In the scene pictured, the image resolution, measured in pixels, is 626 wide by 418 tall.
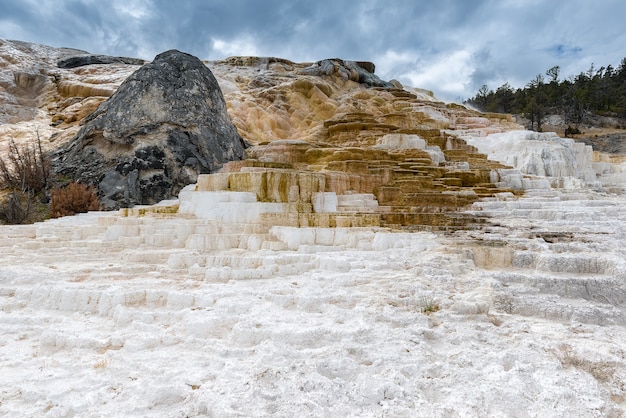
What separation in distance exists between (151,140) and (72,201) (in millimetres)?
2724

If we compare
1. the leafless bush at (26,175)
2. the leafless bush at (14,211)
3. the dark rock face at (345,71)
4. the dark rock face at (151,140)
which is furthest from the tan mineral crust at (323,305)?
the dark rock face at (345,71)

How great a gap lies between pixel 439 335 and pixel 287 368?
1.14m

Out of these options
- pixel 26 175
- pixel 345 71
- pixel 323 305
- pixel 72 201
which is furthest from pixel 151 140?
pixel 345 71

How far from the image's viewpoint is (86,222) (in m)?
7.82

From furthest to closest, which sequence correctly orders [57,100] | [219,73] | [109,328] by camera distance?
[219,73] < [57,100] < [109,328]

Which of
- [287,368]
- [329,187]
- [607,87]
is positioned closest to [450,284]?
[287,368]

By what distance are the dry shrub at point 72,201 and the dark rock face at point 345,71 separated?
55.5 ft

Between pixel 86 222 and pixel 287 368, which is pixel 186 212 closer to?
pixel 86 222

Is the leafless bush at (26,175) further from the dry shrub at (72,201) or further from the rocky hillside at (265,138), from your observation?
the dry shrub at (72,201)

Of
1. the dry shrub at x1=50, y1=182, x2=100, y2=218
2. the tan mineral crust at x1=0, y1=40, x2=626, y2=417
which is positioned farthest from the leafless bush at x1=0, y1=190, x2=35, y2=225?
the tan mineral crust at x1=0, y1=40, x2=626, y2=417

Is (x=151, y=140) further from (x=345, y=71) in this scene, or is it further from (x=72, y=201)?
(x=345, y=71)

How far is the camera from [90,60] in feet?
77.0

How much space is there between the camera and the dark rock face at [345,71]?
2375 cm

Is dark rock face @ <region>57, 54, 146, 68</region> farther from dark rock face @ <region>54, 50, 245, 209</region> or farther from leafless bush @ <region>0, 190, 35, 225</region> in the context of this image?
leafless bush @ <region>0, 190, 35, 225</region>
